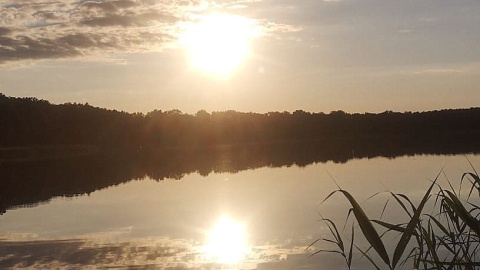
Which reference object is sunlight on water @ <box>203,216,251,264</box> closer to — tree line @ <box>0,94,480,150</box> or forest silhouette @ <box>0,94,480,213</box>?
forest silhouette @ <box>0,94,480,213</box>

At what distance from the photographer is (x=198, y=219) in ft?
54.0

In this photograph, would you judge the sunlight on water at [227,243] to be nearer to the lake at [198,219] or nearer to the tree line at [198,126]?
the lake at [198,219]

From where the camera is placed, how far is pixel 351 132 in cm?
8956

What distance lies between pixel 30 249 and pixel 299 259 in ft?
19.0

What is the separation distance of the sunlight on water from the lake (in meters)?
0.02

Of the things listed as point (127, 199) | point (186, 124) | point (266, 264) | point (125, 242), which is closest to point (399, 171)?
point (127, 199)

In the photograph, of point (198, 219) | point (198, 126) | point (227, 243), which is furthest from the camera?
point (198, 126)

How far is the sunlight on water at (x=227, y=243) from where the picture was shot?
11.2m

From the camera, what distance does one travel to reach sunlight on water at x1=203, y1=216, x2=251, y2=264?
36.7 ft

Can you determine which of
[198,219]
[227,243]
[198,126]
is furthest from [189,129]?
[227,243]

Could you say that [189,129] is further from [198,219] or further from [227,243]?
[227,243]

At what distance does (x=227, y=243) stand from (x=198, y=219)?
379 cm

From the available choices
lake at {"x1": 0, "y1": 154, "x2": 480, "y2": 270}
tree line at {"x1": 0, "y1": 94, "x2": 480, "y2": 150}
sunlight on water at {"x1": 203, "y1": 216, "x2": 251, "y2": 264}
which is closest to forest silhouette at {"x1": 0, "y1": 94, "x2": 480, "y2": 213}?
tree line at {"x1": 0, "y1": 94, "x2": 480, "y2": 150}

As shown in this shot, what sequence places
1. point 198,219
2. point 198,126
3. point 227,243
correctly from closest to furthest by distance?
point 227,243 → point 198,219 → point 198,126
